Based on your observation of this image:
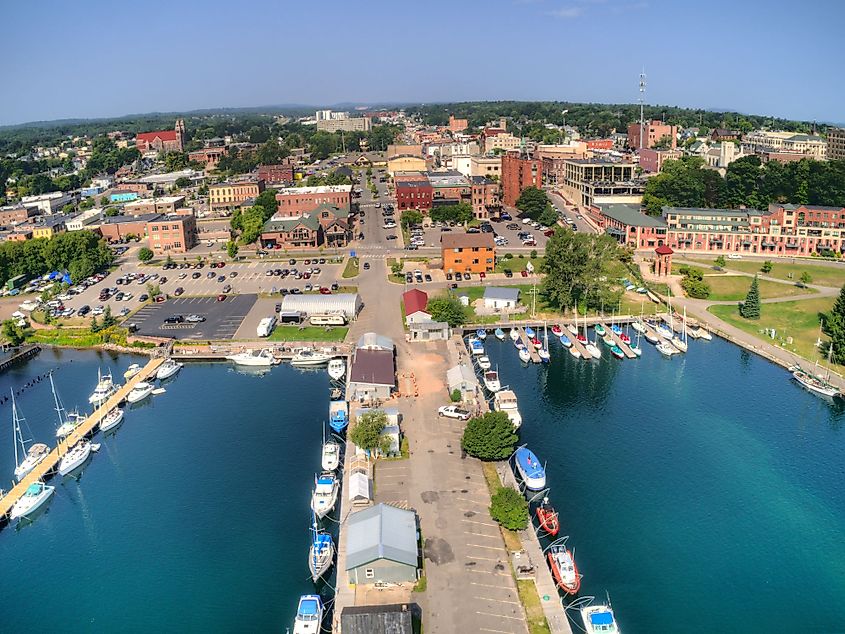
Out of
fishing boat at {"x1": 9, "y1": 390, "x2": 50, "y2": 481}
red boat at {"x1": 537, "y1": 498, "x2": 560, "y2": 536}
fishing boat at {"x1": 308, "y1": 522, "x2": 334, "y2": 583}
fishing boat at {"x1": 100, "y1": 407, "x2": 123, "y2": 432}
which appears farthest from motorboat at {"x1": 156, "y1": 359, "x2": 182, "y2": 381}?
red boat at {"x1": 537, "y1": 498, "x2": 560, "y2": 536}

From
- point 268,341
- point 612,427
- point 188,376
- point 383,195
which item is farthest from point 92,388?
point 383,195

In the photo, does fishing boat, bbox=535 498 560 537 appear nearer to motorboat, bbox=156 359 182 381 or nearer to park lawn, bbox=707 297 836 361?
park lawn, bbox=707 297 836 361

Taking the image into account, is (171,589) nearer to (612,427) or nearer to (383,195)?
(612,427)

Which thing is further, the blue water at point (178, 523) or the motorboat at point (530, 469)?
the motorboat at point (530, 469)

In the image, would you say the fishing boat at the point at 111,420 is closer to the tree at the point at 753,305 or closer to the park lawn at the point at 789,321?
the park lawn at the point at 789,321

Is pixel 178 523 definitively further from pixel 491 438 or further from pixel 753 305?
pixel 753 305

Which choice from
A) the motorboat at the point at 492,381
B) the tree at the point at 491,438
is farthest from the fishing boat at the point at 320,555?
the motorboat at the point at 492,381

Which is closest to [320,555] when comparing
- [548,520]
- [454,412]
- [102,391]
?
[548,520]
